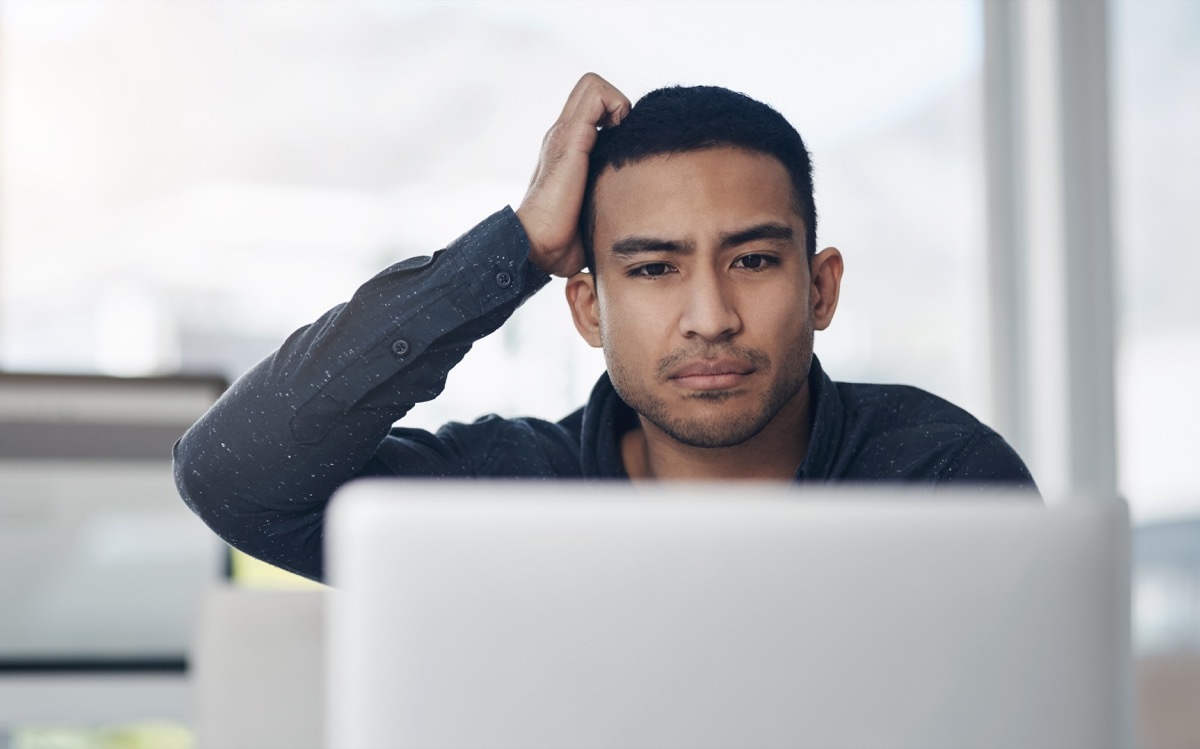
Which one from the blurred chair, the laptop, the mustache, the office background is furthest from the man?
the office background

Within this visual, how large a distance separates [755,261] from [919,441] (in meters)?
0.31

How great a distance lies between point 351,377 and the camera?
4.35 feet

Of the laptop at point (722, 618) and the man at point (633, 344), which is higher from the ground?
the man at point (633, 344)

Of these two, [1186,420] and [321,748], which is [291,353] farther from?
[1186,420]

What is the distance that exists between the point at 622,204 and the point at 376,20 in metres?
2.24

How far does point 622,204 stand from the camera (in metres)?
1.47

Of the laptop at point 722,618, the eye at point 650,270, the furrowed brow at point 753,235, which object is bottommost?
the laptop at point 722,618

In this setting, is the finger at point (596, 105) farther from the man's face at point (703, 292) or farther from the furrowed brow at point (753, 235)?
the furrowed brow at point (753, 235)

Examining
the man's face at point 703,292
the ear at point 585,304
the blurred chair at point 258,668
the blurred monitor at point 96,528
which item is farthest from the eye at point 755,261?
the blurred monitor at point 96,528

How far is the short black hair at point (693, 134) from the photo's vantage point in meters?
1.49

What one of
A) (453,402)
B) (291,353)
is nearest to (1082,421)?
(453,402)

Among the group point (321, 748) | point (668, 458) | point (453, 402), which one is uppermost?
point (453, 402)

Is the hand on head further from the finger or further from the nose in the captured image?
the nose

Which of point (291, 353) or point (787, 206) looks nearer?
point (291, 353)
